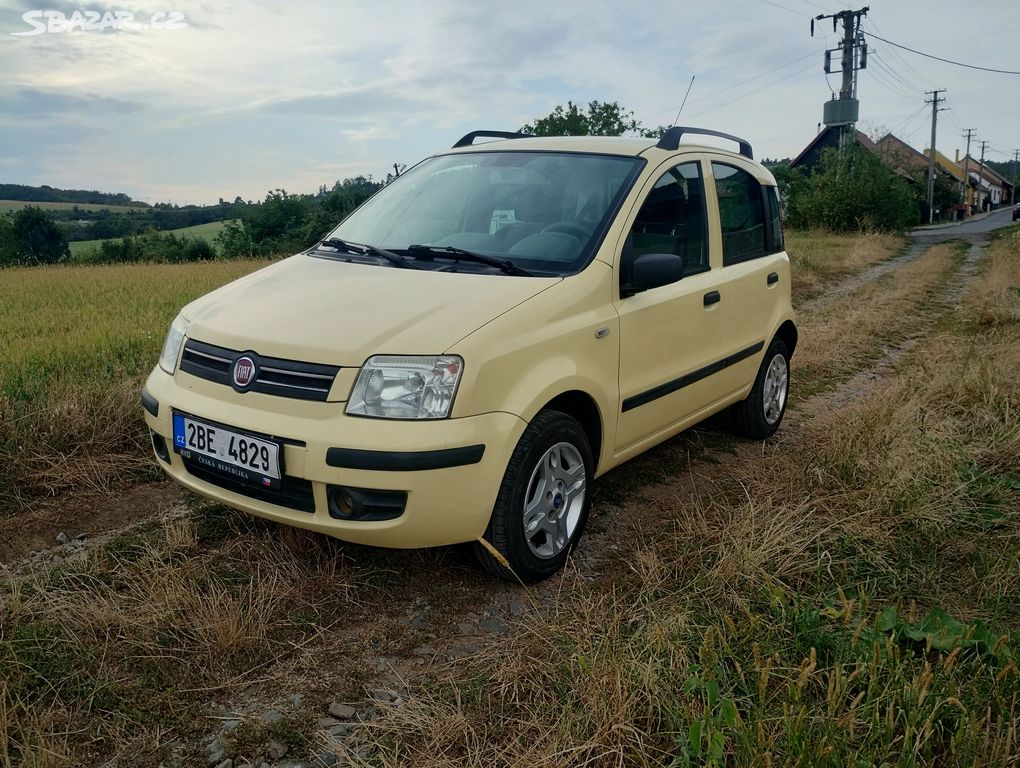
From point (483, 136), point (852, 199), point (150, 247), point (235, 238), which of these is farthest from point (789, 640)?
point (235, 238)

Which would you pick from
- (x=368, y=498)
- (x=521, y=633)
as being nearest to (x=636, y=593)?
(x=521, y=633)

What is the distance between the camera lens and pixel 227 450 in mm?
2932

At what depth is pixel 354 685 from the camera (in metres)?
2.61

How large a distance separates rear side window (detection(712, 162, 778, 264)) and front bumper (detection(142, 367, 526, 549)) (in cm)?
224

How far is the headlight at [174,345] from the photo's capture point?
3.33 m

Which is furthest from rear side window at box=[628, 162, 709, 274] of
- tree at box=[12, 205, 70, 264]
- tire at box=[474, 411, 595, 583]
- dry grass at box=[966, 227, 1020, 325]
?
tree at box=[12, 205, 70, 264]

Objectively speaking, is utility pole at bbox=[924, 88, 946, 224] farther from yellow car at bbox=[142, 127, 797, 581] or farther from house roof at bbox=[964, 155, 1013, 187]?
yellow car at bbox=[142, 127, 797, 581]

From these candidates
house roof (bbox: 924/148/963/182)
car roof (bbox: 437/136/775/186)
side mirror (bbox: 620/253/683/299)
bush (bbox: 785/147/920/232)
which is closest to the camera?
side mirror (bbox: 620/253/683/299)

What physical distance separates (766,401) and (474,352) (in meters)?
3.06

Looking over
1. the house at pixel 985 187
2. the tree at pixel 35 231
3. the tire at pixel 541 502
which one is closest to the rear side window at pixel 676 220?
the tire at pixel 541 502

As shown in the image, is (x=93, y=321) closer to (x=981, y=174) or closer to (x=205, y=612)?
(x=205, y=612)

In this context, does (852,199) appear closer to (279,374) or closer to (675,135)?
(675,135)

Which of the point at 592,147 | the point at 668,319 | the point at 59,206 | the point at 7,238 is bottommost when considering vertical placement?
the point at 668,319

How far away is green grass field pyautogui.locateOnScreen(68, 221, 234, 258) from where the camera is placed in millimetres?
38969
